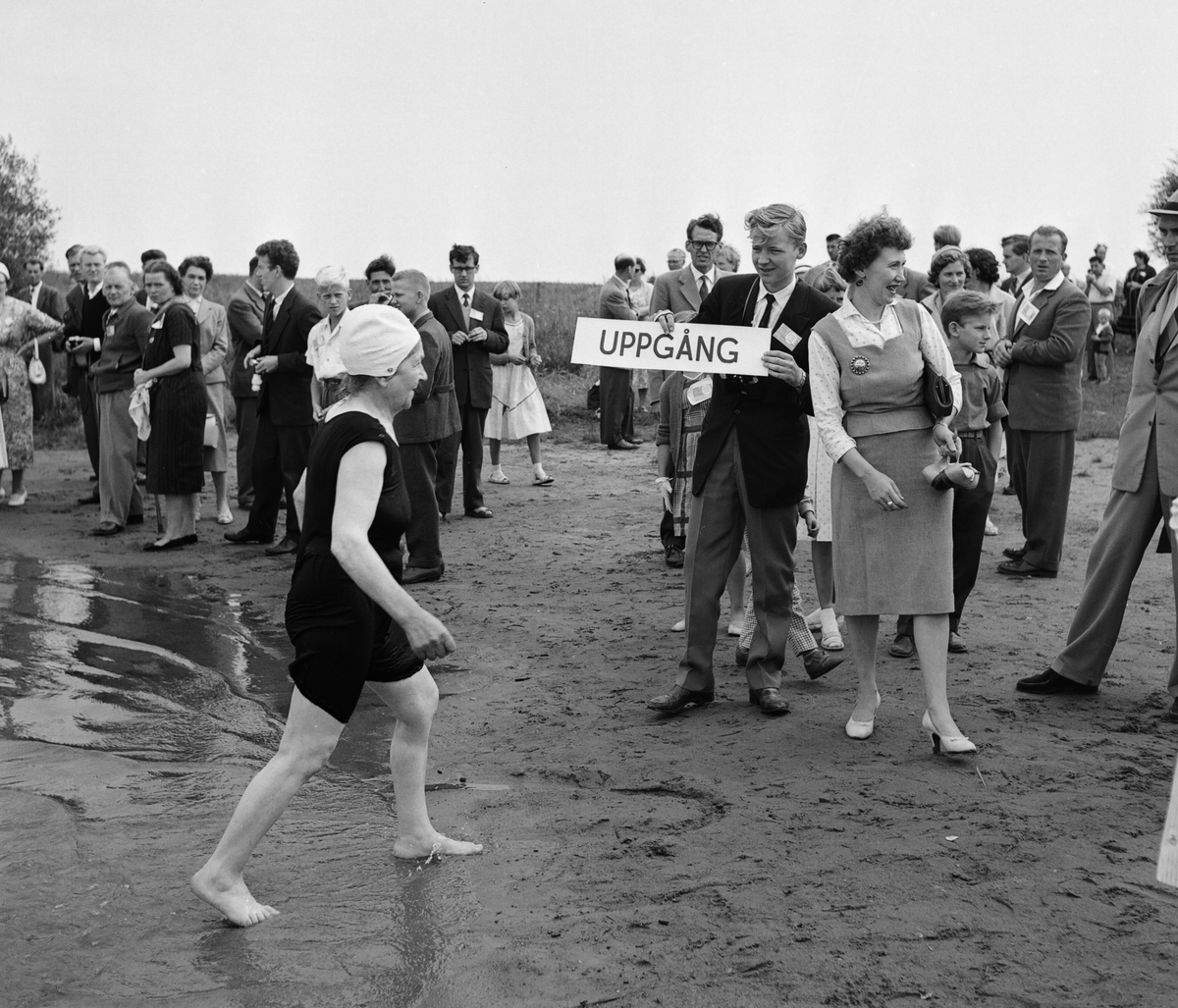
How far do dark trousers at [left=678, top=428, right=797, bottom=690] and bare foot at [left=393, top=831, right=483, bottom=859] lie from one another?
6.10ft

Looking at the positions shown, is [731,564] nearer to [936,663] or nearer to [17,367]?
[936,663]

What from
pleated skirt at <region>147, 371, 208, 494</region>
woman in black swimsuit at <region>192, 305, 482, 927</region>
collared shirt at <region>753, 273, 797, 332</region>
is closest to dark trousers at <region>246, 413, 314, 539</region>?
pleated skirt at <region>147, 371, 208, 494</region>

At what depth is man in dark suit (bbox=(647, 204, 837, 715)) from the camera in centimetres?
583

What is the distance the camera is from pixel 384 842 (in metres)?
4.60

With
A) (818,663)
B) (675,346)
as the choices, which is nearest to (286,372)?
(675,346)

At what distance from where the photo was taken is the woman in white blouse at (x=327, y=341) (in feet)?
30.2

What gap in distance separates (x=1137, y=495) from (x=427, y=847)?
378 cm

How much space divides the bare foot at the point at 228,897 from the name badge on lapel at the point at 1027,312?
7199 millimetres

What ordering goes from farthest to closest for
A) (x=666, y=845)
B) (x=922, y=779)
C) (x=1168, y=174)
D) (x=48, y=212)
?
(x=1168, y=174) → (x=48, y=212) → (x=922, y=779) → (x=666, y=845)

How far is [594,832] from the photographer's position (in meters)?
4.69

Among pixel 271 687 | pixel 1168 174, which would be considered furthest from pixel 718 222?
pixel 1168 174

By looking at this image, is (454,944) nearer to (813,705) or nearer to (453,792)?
(453,792)

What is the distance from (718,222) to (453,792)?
16.0ft

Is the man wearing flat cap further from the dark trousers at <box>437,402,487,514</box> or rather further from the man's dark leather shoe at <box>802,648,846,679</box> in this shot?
the dark trousers at <box>437,402,487,514</box>
